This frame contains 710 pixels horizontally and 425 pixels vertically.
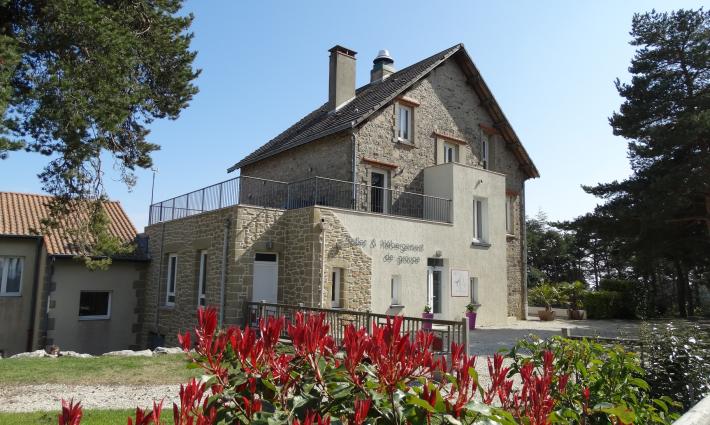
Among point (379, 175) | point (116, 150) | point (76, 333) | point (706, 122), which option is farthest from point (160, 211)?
point (706, 122)

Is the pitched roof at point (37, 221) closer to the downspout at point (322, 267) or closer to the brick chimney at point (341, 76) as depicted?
the downspout at point (322, 267)

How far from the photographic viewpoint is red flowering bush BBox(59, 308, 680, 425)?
2018mm

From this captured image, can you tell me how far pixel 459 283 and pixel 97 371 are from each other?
1175cm

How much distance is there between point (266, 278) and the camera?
1427cm

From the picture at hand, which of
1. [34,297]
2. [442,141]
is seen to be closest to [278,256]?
[442,141]

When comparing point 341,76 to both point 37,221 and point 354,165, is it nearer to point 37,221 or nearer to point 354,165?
point 354,165

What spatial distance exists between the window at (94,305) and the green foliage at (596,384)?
16909 millimetres

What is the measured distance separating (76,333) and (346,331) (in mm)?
17771

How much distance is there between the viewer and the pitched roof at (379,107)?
58.1ft

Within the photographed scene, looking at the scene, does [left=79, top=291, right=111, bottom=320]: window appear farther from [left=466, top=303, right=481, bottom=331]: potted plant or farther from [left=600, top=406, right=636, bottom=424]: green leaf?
[left=600, top=406, right=636, bottom=424]: green leaf

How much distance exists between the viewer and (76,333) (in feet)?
55.6

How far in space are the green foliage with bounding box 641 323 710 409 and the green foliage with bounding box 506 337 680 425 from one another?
127 cm

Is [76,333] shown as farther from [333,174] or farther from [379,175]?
[379,175]

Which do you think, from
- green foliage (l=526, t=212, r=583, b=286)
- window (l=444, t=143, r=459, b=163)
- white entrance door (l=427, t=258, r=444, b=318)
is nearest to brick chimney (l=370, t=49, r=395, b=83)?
window (l=444, t=143, r=459, b=163)
